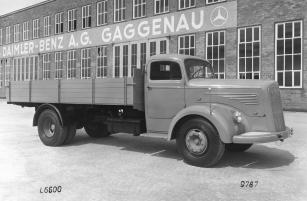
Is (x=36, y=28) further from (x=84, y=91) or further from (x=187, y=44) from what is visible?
(x=84, y=91)

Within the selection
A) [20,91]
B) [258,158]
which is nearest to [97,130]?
[20,91]

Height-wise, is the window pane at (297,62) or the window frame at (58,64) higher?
the window frame at (58,64)

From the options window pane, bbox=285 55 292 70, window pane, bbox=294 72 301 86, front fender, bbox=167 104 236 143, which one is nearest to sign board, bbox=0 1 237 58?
window pane, bbox=285 55 292 70

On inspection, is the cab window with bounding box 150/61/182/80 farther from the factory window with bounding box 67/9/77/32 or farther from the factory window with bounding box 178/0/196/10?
the factory window with bounding box 67/9/77/32

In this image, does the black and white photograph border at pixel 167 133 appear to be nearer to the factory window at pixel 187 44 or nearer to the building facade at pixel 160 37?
the building facade at pixel 160 37

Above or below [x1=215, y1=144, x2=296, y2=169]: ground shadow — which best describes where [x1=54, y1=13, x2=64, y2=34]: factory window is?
above

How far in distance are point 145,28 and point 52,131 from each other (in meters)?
13.9

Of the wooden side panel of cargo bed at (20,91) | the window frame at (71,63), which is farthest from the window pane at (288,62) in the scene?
the window frame at (71,63)

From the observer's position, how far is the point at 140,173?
16.4ft

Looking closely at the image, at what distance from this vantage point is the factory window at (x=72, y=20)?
2513 centimetres

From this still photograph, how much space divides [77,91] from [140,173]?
3.02 m

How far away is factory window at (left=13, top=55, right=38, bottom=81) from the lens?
1137 inches

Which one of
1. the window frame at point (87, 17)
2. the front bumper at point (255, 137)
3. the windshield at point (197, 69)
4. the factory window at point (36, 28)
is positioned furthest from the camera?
the factory window at point (36, 28)

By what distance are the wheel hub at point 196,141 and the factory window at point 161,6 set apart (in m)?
14.9
